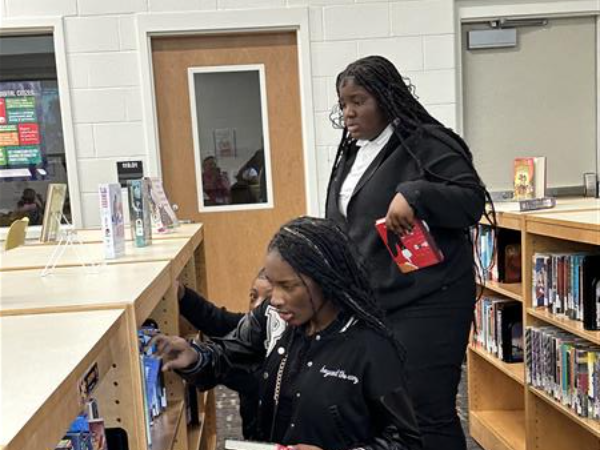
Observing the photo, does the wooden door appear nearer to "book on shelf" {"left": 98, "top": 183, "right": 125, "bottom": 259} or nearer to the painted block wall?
the painted block wall

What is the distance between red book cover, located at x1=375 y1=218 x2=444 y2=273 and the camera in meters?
1.54

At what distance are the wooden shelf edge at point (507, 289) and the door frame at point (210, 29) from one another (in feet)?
5.13

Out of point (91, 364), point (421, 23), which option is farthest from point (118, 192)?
point (421, 23)

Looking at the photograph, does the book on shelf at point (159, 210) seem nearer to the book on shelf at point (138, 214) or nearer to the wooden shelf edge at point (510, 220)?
the book on shelf at point (138, 214)

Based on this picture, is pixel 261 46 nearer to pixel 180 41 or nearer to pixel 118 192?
pixel 180 41

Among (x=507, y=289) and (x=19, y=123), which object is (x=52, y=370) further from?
(x=19, y=123)

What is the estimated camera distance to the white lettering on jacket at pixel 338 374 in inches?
46.3

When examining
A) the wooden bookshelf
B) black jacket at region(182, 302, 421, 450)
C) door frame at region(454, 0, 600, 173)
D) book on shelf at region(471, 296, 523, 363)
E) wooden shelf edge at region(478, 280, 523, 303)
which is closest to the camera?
the wooden bookshelf

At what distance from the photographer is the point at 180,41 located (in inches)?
145

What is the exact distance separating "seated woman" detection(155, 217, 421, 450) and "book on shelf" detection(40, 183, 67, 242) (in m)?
0.71

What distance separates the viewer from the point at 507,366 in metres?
2.46

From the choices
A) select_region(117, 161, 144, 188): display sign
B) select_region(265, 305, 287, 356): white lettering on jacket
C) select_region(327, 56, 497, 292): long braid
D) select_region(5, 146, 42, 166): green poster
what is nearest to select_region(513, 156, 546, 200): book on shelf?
select_region(327, 56, 497, 292): long braid

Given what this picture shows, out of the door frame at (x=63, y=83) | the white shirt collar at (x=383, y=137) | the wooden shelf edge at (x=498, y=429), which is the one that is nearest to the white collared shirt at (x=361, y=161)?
the white shirt collar at (x=383, y=137)

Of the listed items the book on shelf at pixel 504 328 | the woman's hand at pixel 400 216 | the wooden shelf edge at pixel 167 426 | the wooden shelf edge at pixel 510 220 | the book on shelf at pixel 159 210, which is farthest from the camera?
the book on shelf at pixel 504 328
